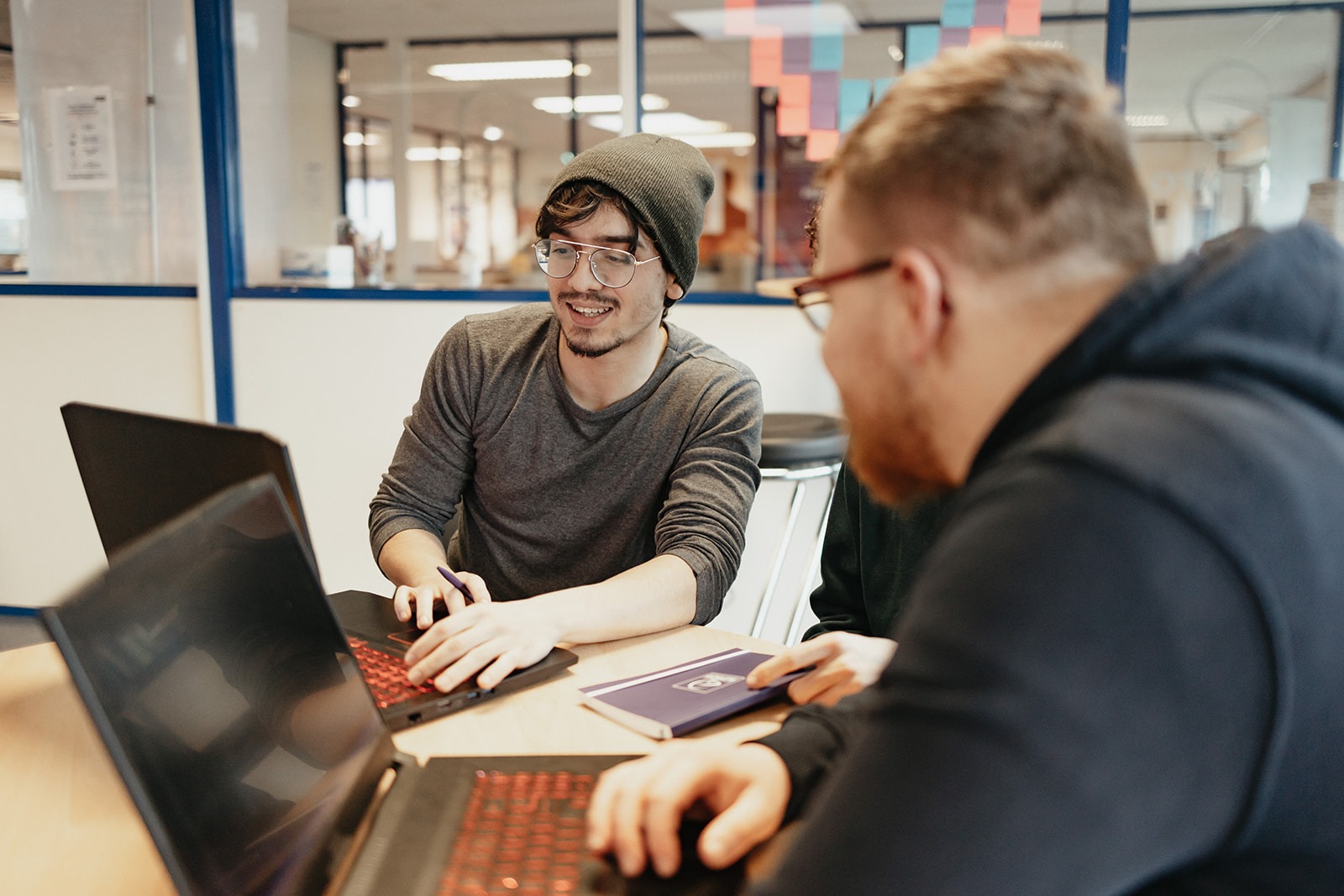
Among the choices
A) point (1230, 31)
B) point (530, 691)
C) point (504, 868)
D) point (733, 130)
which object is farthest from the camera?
point (733, 130)

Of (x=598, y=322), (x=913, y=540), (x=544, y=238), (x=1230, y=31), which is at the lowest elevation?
(x=913, y=540)

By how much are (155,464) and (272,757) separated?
0.54 m

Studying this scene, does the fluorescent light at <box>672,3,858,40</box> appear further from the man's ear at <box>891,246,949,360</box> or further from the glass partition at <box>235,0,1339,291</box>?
the man's ear at <box>891,246,949,360</box>

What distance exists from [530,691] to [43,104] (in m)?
3.51

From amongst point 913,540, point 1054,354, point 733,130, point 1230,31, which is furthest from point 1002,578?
point 733,130

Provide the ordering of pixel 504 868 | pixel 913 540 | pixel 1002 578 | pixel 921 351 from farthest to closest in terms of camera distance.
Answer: pixel 913 540, pixel 504 868, pixel 921 351, pixel 1002 578

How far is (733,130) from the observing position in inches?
415

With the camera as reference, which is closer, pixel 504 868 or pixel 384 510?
pixel 504 868

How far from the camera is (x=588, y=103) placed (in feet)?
31.3

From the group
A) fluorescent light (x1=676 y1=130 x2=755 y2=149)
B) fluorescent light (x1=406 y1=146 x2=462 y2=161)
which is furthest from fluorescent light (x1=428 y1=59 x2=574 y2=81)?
fluorescent light (x1=676 y1=130 x2=755 y2=149)

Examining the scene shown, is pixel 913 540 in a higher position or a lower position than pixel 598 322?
lower

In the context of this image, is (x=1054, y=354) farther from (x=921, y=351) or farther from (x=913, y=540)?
(x=913, y=540)

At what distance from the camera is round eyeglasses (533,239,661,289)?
1751mm

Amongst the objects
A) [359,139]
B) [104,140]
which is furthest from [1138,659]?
[359,139]
